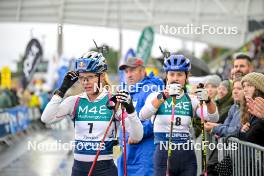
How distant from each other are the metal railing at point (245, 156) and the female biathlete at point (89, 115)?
133cm

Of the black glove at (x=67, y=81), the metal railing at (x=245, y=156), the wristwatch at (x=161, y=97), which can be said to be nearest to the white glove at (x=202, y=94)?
the wristwatch at (x=161, y=97)

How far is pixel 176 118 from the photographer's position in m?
A: 7.18

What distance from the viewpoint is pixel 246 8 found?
32781mm

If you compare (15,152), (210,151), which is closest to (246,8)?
(15,152)

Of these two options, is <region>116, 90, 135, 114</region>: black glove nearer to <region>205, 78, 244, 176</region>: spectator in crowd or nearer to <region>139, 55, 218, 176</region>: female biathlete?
<region>139, 55, 218, 176</region>: female biathlete

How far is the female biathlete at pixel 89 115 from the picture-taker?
6156 millimetres

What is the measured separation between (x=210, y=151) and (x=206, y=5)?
25.4 metres

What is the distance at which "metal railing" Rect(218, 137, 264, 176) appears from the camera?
6.57 metres

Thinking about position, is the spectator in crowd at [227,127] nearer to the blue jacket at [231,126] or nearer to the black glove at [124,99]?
the blue jacket at [231,126]

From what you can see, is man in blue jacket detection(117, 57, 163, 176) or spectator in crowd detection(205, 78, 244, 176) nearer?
spectator in crowd detection(205, 78, 244, 176)

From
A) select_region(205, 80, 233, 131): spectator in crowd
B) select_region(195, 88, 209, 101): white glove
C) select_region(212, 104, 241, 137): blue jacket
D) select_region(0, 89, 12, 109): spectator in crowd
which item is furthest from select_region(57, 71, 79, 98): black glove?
select_region(0, 89, 12, 109): spectator in crowd

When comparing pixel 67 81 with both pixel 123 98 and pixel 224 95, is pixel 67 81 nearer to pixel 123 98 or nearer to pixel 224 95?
pixel 123 98

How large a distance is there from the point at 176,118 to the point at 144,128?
126cm

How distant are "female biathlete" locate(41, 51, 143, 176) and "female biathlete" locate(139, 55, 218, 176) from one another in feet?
2.55
